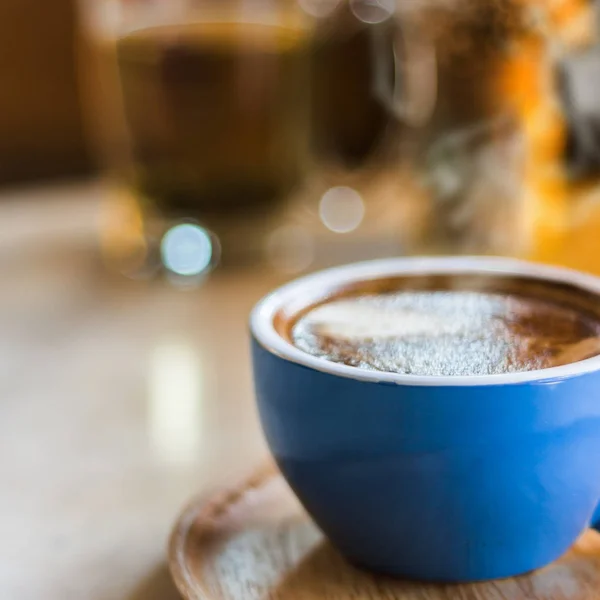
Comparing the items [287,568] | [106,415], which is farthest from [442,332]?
[106,415]

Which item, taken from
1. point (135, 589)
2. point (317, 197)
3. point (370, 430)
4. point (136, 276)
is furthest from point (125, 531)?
point (317, 197)

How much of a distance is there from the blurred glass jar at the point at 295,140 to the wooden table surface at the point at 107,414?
0.05m

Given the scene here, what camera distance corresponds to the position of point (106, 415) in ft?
1.87

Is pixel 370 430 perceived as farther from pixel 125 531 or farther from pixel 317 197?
pixel 317 197

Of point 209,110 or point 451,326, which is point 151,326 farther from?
point 451,326

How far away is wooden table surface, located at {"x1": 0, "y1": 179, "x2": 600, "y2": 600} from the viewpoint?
1.38ft

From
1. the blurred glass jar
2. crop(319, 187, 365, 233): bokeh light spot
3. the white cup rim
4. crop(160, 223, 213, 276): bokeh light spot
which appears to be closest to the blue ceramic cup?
the white cup rim

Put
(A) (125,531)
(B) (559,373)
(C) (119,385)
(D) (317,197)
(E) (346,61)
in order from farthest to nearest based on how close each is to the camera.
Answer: (D) (317,197) → (E) (346,61) → (C) (119,385) → (A) (125,531) → (B) (559,373)

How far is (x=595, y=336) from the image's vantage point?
37 cm

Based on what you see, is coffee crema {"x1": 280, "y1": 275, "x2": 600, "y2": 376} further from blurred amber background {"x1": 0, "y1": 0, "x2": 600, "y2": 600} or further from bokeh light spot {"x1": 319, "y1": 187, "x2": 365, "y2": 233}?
bokeh light spot {"x1": 319, "y1": 187, "x2": 365, "y2": 233}

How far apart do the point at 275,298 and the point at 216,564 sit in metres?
0.11

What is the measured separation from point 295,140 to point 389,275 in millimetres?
448

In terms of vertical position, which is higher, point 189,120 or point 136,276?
point 189,120

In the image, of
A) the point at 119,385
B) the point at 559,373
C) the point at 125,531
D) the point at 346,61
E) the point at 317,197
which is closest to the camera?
the point at 559,373
